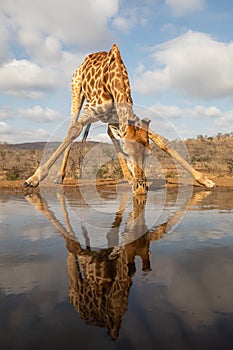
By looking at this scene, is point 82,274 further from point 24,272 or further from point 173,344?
point 173,344

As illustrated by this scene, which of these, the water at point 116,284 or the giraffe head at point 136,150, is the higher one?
the giraffe head at point 136,150

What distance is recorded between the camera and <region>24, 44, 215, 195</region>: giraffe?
27.5ft

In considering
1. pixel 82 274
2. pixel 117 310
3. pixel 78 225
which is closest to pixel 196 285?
pixel 117 310

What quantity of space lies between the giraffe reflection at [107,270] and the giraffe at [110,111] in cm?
239

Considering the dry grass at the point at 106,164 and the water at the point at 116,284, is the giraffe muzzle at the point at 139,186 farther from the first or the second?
the dry grass at the point at 106,164

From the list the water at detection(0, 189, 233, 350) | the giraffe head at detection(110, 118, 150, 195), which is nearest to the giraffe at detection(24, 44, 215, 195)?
the giraffe head at detection(110, 118, 150, 195)

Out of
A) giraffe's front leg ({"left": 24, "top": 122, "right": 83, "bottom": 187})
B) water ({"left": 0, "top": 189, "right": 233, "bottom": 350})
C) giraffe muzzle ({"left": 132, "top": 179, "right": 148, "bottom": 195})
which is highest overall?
giraffe's front leg ({"left": 24, "top": 122, "right": 83, "bottom": 187})

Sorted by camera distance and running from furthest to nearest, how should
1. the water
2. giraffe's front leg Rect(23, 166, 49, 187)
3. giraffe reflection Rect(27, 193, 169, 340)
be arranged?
1. giraffe's front leg Rect(23, 166, 49, 187)
2. giraffe reflection Rect(27, 193, 169, 340)
3. the water

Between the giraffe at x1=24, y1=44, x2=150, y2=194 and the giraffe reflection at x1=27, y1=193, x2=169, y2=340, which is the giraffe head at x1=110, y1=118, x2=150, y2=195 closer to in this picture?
the giraffe at x1=24, y1=44, x2=150, y2=194

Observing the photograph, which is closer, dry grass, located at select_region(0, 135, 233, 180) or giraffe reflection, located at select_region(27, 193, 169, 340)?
giraffe reflection, located at select_region(27, 193, 169, 340)

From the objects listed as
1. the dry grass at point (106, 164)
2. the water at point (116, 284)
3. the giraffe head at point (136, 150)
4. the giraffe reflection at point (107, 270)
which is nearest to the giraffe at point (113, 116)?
the giraffe head at point (136, 150)

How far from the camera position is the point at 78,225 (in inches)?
248

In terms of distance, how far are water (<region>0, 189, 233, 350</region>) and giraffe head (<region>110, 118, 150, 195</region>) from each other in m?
1.87

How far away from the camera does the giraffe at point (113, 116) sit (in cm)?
838
